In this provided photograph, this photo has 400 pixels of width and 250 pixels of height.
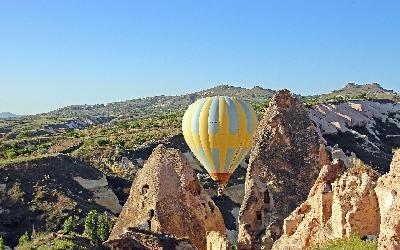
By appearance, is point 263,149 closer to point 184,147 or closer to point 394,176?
point 394,176

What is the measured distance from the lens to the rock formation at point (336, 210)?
12844 mm

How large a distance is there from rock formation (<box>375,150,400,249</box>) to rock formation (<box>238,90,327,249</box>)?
6788mm

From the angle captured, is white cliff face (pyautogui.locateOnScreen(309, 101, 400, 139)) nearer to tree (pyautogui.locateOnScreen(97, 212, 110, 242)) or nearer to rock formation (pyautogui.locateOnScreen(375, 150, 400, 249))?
tree (pyautogui.locateOnScreen(97, 212, 110, 242))

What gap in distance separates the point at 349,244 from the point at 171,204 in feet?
26.9

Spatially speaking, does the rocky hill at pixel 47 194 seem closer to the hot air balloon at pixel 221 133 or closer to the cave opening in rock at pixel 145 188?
the hot air balloon at pixel 221 133

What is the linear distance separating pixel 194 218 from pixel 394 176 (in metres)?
9.24

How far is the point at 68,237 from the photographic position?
19.3m

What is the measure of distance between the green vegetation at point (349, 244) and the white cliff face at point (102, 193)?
28449mm

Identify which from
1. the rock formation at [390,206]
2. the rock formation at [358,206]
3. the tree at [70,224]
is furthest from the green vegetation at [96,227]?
the rock formation at [390,206]

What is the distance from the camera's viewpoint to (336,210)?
44.2 ft

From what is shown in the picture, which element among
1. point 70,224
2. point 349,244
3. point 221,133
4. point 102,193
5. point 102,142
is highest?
point 102,142

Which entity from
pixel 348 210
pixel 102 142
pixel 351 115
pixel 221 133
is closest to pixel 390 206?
pixel 348 210

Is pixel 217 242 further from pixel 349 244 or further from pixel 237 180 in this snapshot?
pixel 237 180

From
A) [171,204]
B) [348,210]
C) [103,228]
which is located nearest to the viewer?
[348,210]
